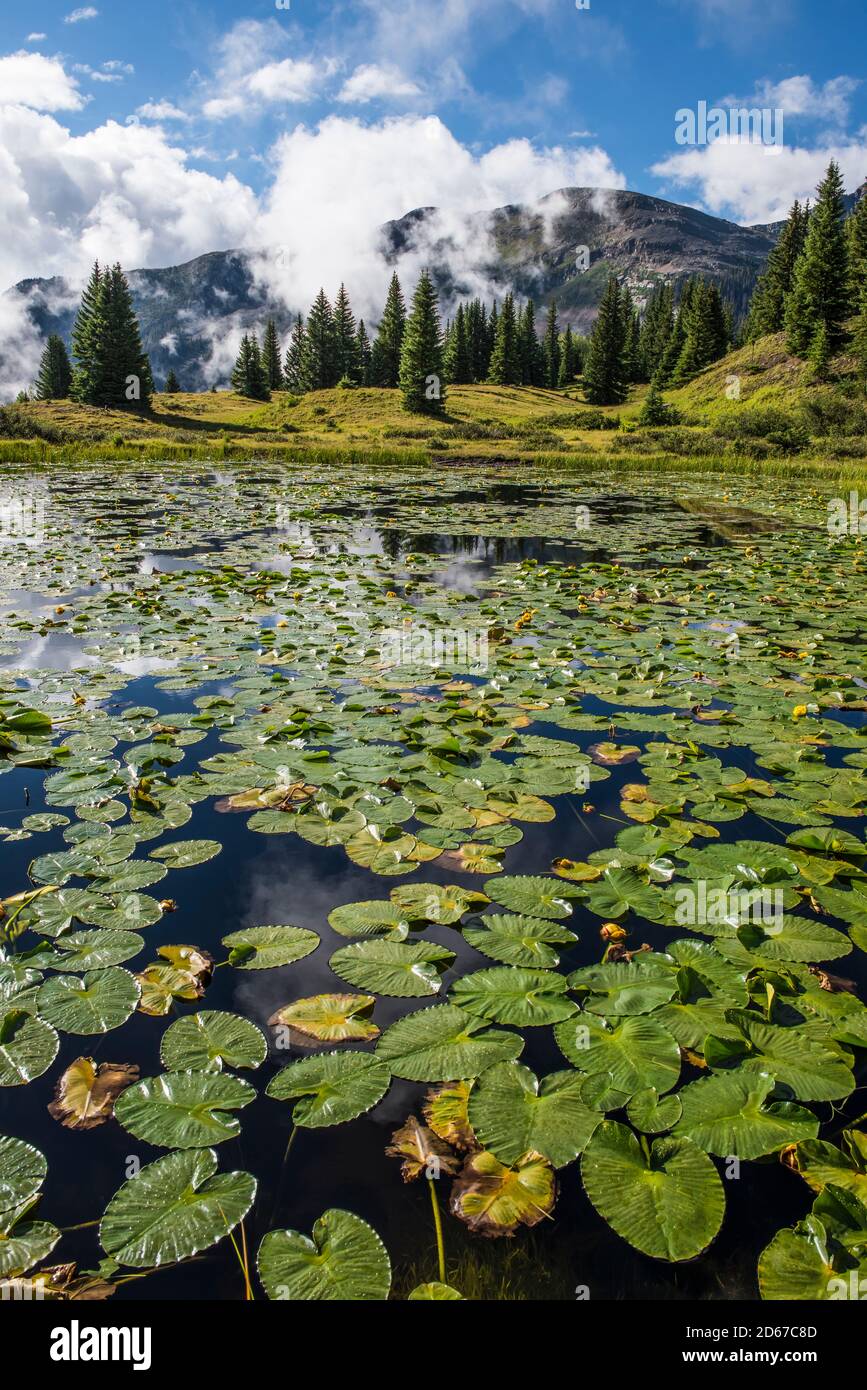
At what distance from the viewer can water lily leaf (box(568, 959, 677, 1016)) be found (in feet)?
7.82

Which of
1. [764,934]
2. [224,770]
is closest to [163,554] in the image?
[224,770]

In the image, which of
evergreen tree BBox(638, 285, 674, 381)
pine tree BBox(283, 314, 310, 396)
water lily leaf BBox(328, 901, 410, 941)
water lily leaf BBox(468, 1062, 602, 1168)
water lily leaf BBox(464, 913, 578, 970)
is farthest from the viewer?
evergreen tree BBox(638, 285, 674, 381)

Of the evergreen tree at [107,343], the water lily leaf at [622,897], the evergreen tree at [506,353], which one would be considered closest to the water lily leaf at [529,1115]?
the water lily leaf at [622,897]

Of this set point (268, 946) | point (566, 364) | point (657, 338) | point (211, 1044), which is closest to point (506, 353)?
point (566, 364)

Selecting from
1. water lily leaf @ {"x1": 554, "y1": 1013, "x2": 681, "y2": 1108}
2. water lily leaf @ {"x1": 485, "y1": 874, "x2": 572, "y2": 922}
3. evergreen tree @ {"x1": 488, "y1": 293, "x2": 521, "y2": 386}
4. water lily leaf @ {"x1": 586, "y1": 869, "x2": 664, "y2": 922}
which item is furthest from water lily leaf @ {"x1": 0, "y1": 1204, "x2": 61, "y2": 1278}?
evergreen tree @ {"x1": 488, "y1": 293, "x2": 521, "y2": 386}

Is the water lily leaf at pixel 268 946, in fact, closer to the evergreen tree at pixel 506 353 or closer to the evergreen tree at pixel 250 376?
the evergreen tree at pixel 250 376

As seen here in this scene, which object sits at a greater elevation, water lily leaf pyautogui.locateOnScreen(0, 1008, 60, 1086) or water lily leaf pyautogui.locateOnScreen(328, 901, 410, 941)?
water lily leaf pyautogui.locateOnScreen(328, 901, 410, 941)

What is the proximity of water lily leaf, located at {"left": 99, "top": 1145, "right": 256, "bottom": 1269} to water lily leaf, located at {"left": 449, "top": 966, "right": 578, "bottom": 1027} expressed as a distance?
2.85 ft

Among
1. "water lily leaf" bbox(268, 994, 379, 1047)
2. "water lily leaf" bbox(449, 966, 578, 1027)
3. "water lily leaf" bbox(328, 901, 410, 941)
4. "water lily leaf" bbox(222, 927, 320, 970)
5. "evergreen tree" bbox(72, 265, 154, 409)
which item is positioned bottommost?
"water lily leaf" bbox(268, 994, 379, 1047)

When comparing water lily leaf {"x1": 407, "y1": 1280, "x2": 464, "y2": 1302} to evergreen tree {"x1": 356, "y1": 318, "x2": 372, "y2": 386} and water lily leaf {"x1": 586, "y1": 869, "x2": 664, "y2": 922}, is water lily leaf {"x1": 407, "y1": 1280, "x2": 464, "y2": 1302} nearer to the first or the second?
water lily leaf {"x1": 586, "y1": 869, "x2": 664, "y2": 922}

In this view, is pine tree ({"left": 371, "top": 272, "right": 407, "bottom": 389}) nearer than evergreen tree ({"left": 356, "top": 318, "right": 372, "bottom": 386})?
Yes

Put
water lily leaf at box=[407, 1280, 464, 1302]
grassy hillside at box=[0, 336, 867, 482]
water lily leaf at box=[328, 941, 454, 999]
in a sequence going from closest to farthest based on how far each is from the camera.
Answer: water lily leaf at box=[407, 1280, 464, 1302] → water lily leaf at box=[328, 941, 454, 999] → grassy hillside at box=[0, 336, 867, 482]

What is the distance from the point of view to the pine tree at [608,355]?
6975 centimetres

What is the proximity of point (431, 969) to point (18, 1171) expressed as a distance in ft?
4.32
